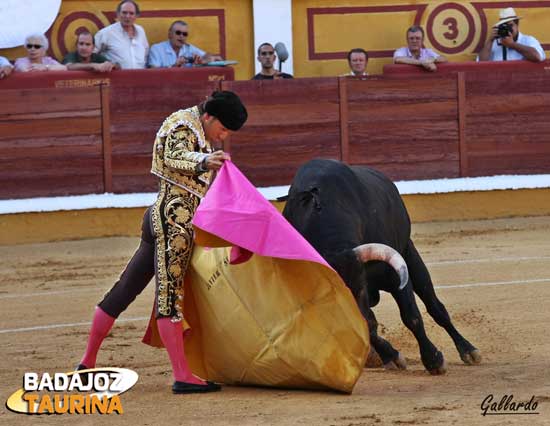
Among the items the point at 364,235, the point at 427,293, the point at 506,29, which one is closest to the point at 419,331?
the point at 364,235

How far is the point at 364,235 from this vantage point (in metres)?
4.48

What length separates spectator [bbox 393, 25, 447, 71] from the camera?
970 centimetres

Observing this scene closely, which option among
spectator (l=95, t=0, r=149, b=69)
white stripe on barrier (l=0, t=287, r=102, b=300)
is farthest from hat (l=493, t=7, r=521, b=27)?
white stripe on barrier (l=0, t=287, r=102, b=300)

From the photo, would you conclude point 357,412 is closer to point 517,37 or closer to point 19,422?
point 19,422

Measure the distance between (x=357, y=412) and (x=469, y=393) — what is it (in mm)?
434

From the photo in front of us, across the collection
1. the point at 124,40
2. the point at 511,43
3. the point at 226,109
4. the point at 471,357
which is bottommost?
the point at 471,357

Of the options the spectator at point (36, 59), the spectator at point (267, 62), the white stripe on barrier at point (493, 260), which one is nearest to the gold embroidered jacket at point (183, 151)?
the white stripe on barrier at point (493, 260)

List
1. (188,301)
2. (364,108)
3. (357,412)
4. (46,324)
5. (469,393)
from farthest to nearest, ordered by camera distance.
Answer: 1. (364,108)
2. (46,324)
3. (188,301)
4. (469,393)
5. (357,412)

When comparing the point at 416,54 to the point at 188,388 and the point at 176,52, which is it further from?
the point at 188,388

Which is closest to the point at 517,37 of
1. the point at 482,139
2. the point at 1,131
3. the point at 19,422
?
the point at 482,139

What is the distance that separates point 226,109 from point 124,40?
5.50 m

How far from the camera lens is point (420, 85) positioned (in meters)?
9.68

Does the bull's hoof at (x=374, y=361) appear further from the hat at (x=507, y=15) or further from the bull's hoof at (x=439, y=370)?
the hat at (x=507, y=15)

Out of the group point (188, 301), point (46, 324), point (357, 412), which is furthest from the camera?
point (46, 324)
